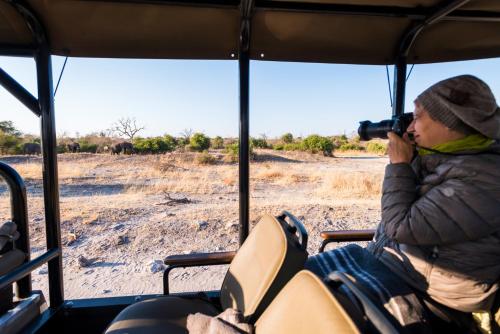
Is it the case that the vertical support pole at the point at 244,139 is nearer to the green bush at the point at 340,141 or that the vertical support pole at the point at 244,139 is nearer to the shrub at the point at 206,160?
the shrub at the point at 206,160

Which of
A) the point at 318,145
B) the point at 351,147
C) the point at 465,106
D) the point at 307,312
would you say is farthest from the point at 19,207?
the point at 351,147

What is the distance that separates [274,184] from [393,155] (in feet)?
35.7

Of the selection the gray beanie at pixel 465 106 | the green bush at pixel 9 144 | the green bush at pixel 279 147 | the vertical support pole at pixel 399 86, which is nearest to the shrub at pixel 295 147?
the green bush at pixel 279 147

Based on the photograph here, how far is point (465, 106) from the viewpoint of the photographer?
1.19m

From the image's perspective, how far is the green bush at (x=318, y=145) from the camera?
22031mm

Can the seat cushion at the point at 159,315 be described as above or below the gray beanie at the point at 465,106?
below

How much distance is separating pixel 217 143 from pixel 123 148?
6771 millimetres

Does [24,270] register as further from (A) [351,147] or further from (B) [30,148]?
(A) [351,147]

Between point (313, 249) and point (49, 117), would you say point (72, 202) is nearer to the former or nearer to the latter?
point (313, 249)

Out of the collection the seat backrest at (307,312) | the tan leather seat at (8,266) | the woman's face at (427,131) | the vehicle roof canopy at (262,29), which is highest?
the vehicle roof canopy at (262,29)

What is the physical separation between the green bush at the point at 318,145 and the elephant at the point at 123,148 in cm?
1190

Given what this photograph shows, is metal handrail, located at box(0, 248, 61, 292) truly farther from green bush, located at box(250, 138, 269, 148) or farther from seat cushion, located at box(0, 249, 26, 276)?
green bush, located at box(250, 138, 269, 148)

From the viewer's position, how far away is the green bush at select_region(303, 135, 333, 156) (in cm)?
2203

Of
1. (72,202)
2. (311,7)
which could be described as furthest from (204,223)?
(311,7)
